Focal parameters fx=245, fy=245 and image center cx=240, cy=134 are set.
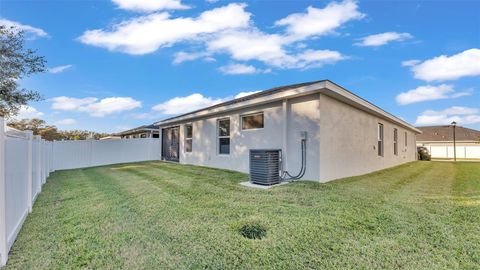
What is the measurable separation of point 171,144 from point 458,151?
3215 centimetres

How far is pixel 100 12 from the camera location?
902 cm

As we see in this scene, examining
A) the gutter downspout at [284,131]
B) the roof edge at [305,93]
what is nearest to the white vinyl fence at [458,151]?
the roof edge at [305,93]

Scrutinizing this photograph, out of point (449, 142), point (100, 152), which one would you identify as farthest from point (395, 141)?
point (449, 142)

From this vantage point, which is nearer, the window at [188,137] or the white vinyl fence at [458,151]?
the window at [188,137]

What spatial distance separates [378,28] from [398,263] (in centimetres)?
951

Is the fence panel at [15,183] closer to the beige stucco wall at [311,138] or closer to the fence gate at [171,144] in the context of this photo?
the beige stucco wall at [311,138]

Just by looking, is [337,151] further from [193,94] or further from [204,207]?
[193,94]

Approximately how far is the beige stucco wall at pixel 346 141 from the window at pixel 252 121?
235 centimetres

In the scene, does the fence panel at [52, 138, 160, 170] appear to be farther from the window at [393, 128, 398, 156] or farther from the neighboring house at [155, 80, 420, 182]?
the window at [393, 128, 398, 156]

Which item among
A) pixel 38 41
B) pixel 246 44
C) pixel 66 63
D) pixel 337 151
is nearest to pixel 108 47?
pixel 66 63

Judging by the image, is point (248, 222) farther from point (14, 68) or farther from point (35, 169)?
point (14, 68)

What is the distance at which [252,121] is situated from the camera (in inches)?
356

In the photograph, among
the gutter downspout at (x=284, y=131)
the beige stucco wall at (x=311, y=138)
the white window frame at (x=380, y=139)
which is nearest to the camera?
the beige stucco wall at (x=311, y=138)

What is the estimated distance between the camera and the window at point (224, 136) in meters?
10.2
